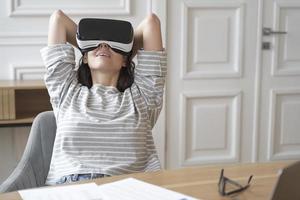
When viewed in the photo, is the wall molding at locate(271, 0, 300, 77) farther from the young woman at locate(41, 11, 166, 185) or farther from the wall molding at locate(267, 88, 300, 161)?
the young woman at locate(41, 11, 166, 185)

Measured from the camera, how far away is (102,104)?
5.84 ft

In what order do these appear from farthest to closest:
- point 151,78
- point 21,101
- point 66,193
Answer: point 21,101 → point 151,78 → point 66,193

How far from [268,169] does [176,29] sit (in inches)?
77.5

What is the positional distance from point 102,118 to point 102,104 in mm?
61

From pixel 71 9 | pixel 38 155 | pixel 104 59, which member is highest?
pixel 71 9

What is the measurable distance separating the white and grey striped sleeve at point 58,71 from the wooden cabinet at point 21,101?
973 mm

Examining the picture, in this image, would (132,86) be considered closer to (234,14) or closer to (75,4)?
(75,4)

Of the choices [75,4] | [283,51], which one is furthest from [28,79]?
[283,51]

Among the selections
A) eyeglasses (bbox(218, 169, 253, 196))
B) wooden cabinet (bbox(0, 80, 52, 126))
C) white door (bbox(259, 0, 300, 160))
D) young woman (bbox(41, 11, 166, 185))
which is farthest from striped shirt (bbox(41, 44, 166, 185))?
white door (bbox(259, 0, 300, 160))

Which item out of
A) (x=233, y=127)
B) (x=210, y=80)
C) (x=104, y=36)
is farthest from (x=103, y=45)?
(x=233, y=127)

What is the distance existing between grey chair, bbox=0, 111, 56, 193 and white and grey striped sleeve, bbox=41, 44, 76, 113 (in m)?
0.18

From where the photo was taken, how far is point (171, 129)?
11.3 ft

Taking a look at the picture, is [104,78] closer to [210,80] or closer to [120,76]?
[120,76]

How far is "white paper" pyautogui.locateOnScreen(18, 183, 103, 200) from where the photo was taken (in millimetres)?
1210
